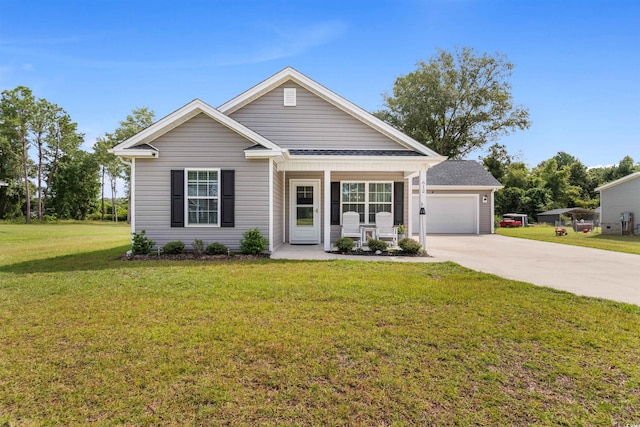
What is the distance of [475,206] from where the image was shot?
740 inches

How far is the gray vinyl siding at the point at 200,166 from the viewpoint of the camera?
9367 millimetres

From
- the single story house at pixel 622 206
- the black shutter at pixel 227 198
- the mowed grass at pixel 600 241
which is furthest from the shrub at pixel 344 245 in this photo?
the single story house at pixel 622 206

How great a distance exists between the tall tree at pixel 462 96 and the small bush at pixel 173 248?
2484 cm

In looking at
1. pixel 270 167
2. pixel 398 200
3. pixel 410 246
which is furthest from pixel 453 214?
pixel 270 167

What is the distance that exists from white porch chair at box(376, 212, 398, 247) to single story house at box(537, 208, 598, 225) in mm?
34661

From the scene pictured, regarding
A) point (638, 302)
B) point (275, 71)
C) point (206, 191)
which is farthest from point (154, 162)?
point (638, 302)

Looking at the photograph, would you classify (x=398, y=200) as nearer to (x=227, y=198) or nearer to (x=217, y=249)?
(x=227, y=198)

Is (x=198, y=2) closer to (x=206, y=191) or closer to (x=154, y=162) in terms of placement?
(x=154, y=162)

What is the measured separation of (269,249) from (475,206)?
13.8 meters

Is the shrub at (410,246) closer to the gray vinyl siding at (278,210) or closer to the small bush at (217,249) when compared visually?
the gray vinyl siding at (278,210)

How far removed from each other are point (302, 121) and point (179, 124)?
4137 mm

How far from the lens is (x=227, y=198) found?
945 centimetres

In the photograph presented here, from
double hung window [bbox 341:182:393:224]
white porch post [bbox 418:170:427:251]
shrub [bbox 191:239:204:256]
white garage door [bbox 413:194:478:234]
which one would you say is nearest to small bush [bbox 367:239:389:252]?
white porch post [bbox 418:170:427:251]

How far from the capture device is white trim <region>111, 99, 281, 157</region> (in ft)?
29.7
